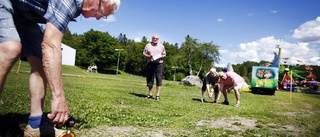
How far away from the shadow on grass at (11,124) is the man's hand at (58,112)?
45.1 inches

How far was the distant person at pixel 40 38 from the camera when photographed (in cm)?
236

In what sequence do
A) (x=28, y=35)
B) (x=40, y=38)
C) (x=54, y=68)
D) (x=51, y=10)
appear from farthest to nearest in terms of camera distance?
(x=40, y=38), (x=28, y=35), (x=51, y=10), (x=54, y=68)

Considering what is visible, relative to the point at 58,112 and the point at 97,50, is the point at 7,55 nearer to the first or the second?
the point at 58,112

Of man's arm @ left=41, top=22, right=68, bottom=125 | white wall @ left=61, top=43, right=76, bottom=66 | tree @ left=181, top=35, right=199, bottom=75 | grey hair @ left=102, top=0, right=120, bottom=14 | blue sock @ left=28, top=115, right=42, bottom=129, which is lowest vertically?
blue sock @ left=28, top=115, right=42, bottom=129

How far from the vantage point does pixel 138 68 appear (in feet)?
346

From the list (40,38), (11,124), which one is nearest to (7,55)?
(40,38)

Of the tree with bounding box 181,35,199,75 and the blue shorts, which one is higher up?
the tree with bounding box 181,35,199,75

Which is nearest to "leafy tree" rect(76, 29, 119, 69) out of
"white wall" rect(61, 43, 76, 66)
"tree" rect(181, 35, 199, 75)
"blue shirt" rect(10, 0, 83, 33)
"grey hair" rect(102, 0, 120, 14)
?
"white wall" rect(61, 43, 76, 66)

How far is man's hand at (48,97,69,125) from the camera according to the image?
2.35 meters

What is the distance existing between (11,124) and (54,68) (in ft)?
6.25

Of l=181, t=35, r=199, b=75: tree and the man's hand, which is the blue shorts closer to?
the man's hand

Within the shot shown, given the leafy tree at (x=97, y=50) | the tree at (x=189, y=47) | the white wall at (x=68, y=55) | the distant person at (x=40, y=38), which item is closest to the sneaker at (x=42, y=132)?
Result: the distant person at (x=40, y=38)

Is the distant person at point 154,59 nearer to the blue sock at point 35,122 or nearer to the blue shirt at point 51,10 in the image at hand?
the blue sock at point 35,122

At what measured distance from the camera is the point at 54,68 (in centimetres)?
235
